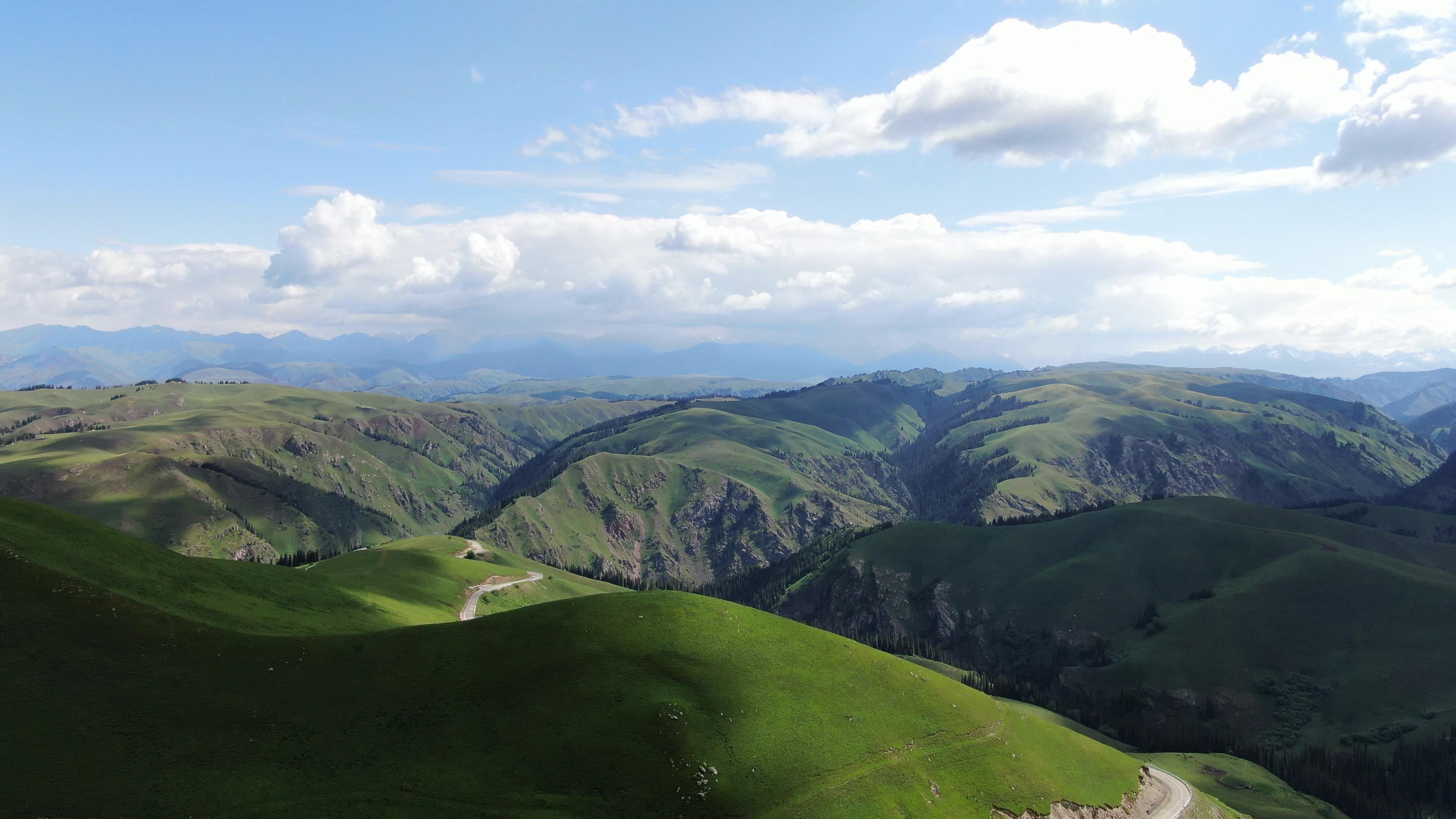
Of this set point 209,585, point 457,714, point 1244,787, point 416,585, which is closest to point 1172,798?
point 1244,787

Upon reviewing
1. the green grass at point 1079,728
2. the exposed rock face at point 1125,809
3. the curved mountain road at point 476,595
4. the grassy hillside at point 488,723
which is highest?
the grassy hillside at point 488,723

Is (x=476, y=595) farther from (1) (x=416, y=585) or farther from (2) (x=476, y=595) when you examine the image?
(1) (x=416, y=585)

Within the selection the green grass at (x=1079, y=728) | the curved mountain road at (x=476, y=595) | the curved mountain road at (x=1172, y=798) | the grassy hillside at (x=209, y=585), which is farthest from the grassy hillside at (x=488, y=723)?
the green grass at (x=1079, y=728)

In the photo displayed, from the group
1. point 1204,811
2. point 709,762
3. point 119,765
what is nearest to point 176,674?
point 119,765

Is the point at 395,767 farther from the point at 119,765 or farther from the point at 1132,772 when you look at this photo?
the point at 1132,772

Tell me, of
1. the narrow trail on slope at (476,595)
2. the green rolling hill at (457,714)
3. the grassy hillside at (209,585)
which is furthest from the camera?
the narrow trail on slope at (476,595)

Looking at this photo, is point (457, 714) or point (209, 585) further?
point (209, 585)

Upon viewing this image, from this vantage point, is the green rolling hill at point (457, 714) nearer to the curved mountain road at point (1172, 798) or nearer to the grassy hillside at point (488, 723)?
the grassy hillside at point (488, 723)
